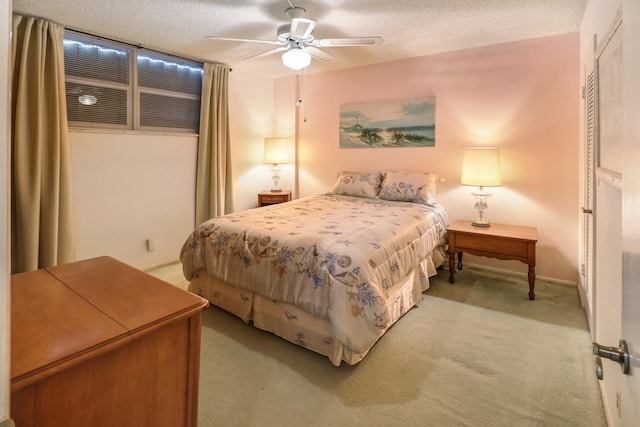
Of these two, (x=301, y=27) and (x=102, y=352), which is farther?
(x=301, y=27)

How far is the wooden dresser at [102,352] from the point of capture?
0.70m

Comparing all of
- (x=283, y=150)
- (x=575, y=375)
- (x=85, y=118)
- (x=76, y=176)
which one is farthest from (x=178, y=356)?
(x=283, y=150)

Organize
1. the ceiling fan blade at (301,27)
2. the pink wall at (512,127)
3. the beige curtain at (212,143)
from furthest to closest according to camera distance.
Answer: the beige curtain at (212,143), the pink wall at (512,127), the ceiling fan blade at (301,27)

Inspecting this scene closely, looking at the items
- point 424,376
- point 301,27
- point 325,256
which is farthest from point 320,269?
point 301,27

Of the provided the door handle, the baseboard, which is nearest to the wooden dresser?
the door handle

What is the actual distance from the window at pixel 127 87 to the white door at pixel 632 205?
3.74 m

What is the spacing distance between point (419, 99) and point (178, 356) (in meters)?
3.59

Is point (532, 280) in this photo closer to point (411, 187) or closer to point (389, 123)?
point (411, 187)

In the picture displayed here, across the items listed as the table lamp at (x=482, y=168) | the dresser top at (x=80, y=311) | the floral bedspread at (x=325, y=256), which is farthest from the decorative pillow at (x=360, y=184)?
the dresser top at (x=80, y=311)

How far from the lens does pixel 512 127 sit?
3316 millimetres

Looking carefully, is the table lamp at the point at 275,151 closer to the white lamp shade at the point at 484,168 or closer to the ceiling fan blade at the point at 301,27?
the ceiling fan blade at the point at 301,27

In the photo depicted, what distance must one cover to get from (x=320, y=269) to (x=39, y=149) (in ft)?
8.32

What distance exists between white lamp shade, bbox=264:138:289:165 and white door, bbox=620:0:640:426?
13.5 ft

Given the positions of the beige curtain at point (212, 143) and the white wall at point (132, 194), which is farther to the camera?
the beige curtain at point (212, 143)
